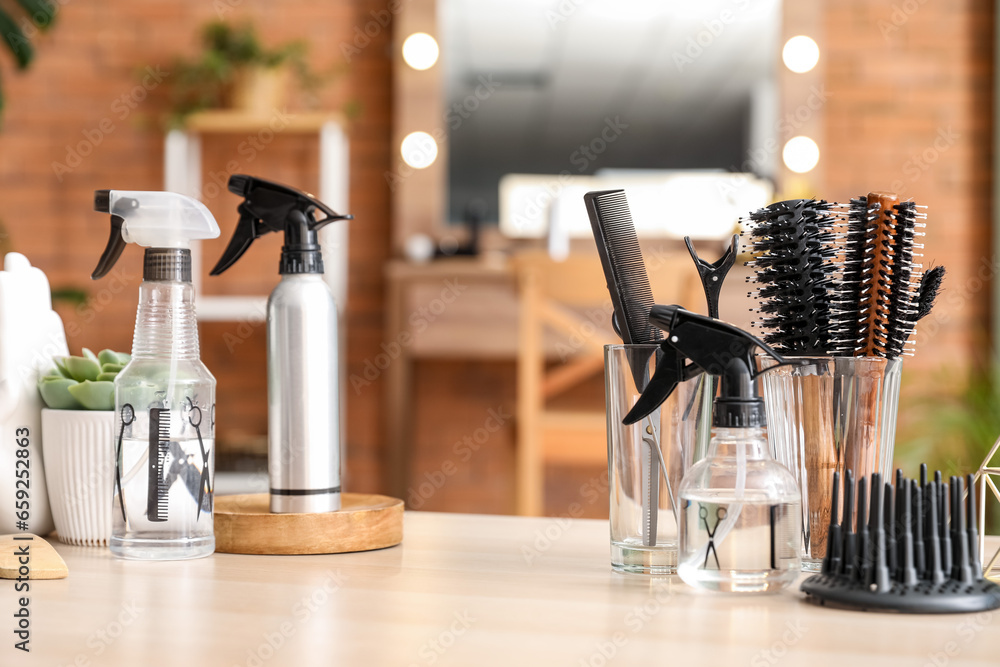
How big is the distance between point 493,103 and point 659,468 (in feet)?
8.17

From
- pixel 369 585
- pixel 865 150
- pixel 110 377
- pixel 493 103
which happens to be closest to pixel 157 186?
pixel 493 103

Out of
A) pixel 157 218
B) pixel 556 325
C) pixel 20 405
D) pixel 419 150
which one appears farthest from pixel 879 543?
pixel 419 150

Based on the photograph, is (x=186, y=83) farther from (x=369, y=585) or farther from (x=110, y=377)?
(x=369, y=585)

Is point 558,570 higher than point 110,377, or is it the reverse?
point 110,377

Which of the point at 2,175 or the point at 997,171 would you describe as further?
the point at 2,175

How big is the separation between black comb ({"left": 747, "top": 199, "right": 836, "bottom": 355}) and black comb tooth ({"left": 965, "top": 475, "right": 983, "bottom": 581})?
0.14 metres

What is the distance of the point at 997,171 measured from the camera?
9.26 feet

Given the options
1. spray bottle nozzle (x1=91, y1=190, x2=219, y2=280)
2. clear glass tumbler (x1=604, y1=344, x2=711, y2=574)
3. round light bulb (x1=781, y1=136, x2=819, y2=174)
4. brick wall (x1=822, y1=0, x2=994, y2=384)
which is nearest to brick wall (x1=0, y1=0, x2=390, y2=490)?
round light bulb (x1=781, y1=136, x2=819, y2=174)

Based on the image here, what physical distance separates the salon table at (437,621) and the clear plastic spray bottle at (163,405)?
0.10 ft

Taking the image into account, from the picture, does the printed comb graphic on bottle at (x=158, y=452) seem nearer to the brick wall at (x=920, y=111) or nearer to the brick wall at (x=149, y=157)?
the brick wall at (x=149, y=157)

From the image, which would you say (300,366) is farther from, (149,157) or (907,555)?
(149,157)

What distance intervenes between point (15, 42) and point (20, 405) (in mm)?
1959

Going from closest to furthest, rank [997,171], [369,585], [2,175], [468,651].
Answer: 1. [468,651]
2. [369,585]
3. [997,171]
4. [2,175]

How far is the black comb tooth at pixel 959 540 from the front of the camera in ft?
1.59
